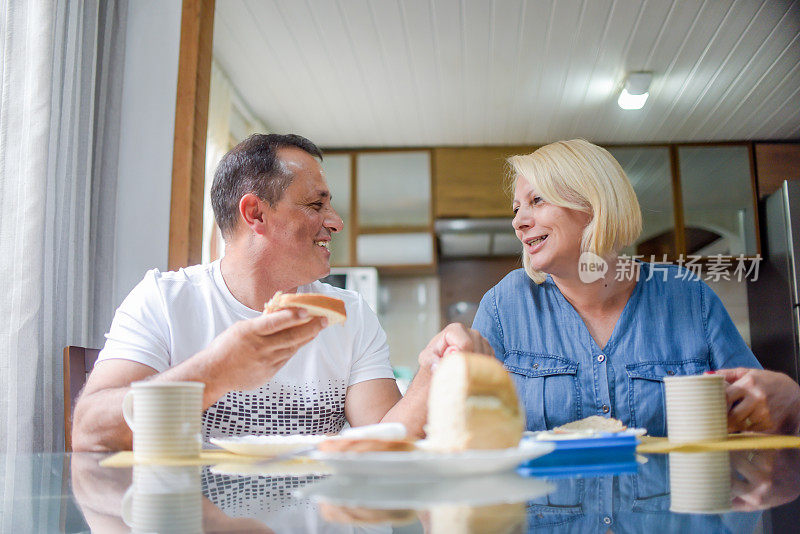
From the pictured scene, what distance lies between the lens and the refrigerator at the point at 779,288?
4031mm

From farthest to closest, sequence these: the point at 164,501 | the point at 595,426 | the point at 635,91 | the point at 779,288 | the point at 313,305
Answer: the point at 779,288 → the point at 635,91 → the point at 595,426 → the point at 313,305 → the point at 164,501

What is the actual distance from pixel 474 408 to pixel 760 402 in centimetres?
71

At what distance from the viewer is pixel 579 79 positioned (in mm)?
3725

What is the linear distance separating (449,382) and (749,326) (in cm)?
485

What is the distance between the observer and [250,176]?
1.55 meters

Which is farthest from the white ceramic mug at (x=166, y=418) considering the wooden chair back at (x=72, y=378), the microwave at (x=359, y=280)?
the microwave at (x=359, y=280)

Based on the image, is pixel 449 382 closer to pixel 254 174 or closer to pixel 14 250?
pixel 254 174

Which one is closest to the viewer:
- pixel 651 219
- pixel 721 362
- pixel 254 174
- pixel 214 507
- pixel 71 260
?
pixel 214 507

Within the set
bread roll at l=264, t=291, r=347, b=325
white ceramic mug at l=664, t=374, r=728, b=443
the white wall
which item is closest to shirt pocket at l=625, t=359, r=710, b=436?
white ceramic mug at l=664, t=374, r=728, b=443

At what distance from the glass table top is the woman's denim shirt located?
0.65 meters

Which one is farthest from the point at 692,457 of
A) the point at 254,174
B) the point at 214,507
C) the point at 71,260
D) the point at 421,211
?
the point at 421,211

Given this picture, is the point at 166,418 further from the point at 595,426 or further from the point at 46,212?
the point at 46,212

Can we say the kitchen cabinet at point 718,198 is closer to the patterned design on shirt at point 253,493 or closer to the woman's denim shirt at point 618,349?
the woman's denim shirt at point 618,349

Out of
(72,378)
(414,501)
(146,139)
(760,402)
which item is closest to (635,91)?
(146,139)
